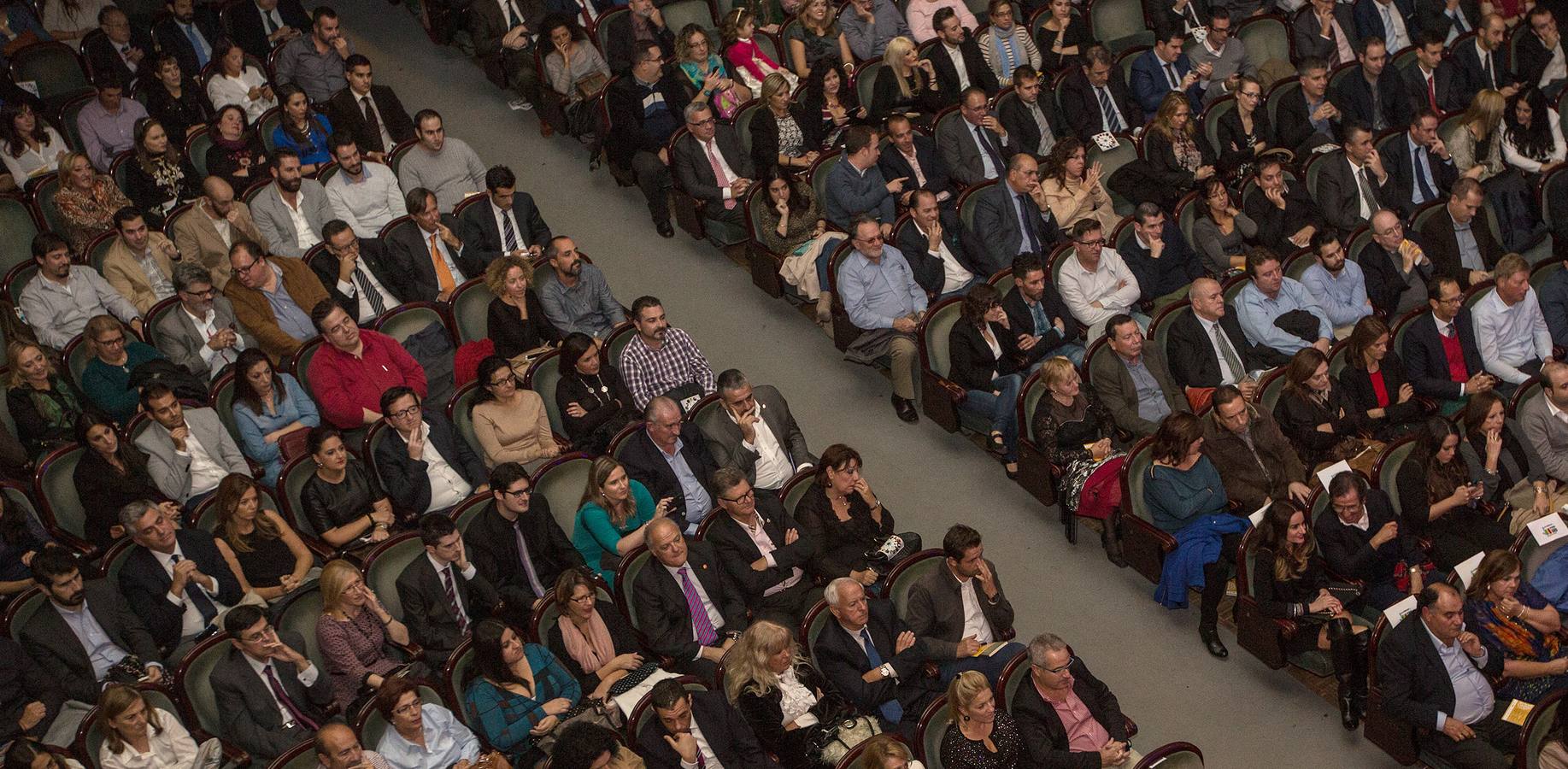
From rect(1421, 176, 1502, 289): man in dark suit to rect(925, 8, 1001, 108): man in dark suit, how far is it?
8.40 ft

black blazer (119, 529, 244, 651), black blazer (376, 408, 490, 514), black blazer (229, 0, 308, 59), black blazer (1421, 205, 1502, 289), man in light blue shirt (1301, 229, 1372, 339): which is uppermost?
black blazer (1421, 205, 1502, 289)

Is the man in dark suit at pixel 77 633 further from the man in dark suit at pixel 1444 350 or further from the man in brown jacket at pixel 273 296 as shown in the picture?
the man in dark suit at pixel 1444 350

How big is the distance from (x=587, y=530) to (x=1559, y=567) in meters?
3.77

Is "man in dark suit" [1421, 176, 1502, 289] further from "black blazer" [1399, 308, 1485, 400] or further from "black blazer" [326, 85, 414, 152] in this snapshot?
"black blazer" [326, 85, 414, 152]

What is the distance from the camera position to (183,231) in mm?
7598

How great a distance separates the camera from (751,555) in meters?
6.04

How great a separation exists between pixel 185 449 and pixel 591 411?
171 cm

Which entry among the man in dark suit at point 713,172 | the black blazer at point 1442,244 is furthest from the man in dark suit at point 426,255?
the black blazer at point 1442,244

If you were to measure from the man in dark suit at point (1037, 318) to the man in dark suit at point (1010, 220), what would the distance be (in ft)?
1.29

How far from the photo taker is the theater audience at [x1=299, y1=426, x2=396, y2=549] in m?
6.16

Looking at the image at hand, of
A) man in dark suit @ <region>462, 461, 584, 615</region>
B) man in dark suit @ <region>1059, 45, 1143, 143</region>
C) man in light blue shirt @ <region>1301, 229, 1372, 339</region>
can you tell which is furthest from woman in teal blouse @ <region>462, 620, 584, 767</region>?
man in dark suit @ <region>1059, 45, 1143, 143</region>

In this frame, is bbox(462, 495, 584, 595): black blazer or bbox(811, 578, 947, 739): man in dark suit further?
bbox(462, 495, 584, 595): black blazer

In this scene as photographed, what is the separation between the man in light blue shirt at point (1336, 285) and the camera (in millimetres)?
7375

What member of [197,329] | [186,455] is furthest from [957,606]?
[197,329]
